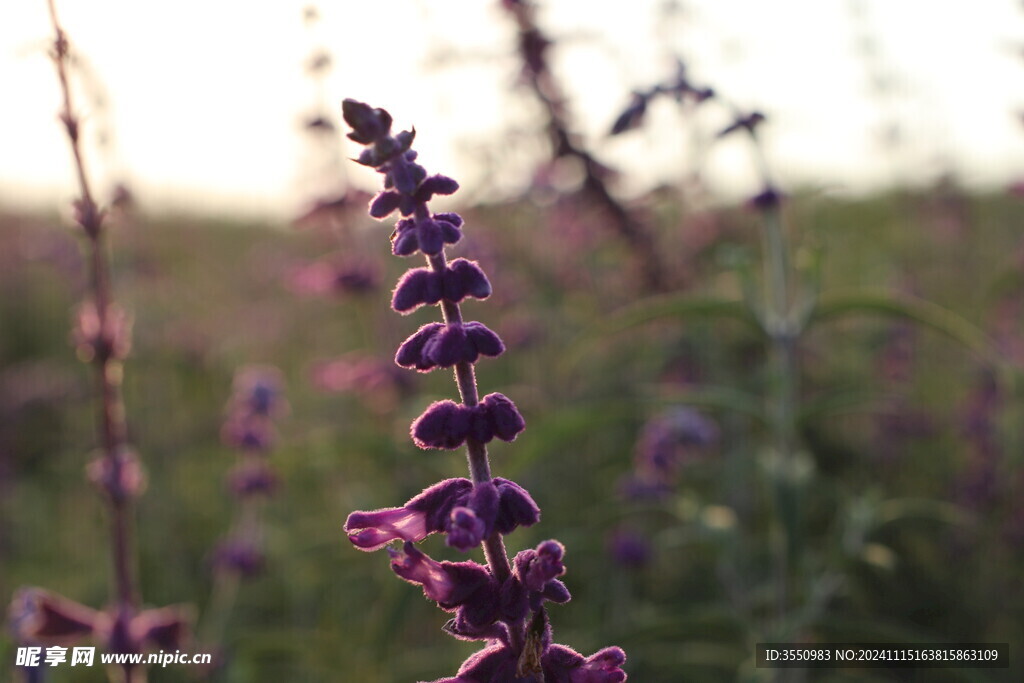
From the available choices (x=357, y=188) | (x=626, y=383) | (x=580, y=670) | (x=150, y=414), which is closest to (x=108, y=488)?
(x=580, y=670)

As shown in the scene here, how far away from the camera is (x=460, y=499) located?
1.44 meters

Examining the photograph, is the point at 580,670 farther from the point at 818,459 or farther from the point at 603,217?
the point at 818,459

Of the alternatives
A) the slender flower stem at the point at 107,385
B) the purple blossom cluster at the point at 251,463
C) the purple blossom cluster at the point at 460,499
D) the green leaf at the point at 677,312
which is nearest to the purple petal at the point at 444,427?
the purple blossom cluster at the point at 460,499

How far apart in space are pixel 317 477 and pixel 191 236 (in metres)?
10.3

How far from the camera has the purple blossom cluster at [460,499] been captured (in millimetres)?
1403

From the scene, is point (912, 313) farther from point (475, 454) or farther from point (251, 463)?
point (251, 463)

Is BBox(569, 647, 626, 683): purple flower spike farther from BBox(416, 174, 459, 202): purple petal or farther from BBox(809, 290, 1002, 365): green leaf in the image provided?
BBox(809, 290, 1002, 365): green leaf

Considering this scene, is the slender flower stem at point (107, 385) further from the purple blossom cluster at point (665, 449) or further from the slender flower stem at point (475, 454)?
the purple blossom cluster at point (665, 449)

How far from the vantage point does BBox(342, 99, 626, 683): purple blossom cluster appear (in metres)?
1.40

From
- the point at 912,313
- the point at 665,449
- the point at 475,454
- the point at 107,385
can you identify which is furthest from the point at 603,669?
the point at 665,449

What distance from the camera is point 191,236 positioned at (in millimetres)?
16312

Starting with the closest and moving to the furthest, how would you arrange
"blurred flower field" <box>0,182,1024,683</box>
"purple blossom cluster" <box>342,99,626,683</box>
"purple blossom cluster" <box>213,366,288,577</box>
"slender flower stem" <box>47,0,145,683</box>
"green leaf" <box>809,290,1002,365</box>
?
1. "purple blossom cluster" <box>342,99,626,683</box>
2. "slender flower stem" <box>47,0,145,683</box>
3. "green leaf" <box>809,290,1002,365</box>
4. "blurred flower field" <box>0,182,1024,683</box>
5. "purple blossom cluster" <box>213,366,288,577</box>

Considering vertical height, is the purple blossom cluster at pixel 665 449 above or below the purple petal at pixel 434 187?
below

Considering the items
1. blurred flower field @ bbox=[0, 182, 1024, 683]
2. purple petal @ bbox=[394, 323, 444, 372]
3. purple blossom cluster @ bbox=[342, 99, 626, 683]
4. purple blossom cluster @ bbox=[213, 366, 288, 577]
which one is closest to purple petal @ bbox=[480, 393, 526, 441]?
purple blossom cluster @ bbox=[342, 99, 626, 683]
